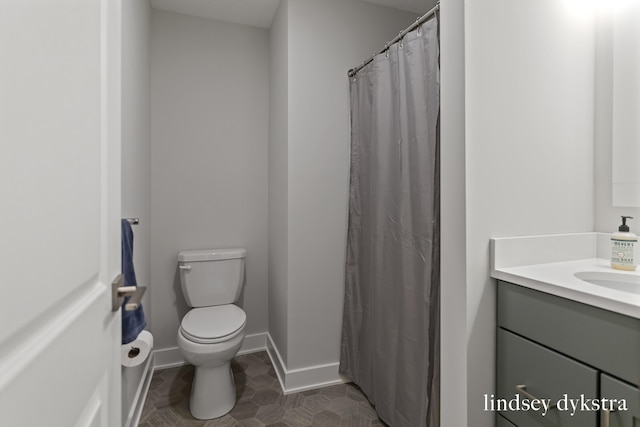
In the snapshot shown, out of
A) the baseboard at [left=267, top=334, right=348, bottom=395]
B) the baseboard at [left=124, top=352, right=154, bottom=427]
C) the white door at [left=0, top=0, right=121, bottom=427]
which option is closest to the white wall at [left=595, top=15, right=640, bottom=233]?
the baseboard at [left=267, top=334, right=348, bottom=395]

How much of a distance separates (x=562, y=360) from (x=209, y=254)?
2.00 m

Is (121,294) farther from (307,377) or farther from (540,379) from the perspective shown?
(307,377)

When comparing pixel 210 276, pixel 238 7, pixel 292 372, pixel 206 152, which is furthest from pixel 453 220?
pixel 238 7

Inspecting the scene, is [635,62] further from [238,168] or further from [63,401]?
[238,168]

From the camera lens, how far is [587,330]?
0.88 meters

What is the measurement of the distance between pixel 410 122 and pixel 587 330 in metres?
1.07

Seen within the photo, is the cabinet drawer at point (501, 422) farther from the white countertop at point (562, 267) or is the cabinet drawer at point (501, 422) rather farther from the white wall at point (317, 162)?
the white wall at point (317, 162)

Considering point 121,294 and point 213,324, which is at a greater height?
point 121,294

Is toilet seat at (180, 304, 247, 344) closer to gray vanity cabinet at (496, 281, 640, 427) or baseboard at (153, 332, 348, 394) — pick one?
baseboard at (153, 332, 348, 394)

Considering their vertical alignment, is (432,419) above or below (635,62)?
below

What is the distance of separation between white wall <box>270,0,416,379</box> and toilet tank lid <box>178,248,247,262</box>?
1.19 feet

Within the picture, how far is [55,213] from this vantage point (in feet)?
1.43

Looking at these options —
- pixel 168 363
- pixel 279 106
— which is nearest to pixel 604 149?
pixel 279 106

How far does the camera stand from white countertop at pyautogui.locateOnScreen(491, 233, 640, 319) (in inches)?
33.4
